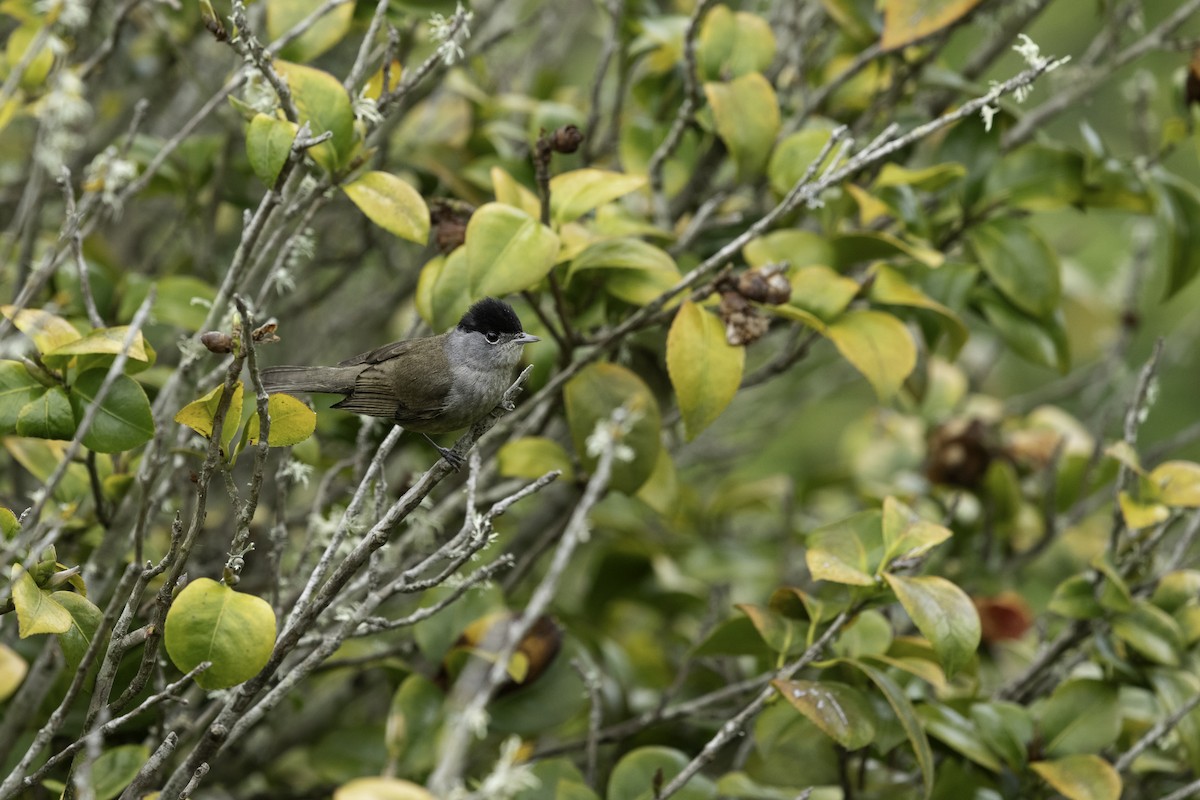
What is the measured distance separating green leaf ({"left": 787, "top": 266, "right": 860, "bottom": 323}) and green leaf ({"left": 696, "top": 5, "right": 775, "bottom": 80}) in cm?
70

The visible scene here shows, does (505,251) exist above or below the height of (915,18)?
below

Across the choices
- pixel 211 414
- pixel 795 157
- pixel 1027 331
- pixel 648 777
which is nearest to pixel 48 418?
pixel 211 414

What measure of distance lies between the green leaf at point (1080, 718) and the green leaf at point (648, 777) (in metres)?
0.73

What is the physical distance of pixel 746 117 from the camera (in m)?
2.84

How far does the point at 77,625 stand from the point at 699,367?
4.02 ft

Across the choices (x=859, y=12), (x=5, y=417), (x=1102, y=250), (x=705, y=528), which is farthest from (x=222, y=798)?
(x=1102, y=250)

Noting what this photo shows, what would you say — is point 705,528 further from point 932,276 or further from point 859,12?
point 859,12

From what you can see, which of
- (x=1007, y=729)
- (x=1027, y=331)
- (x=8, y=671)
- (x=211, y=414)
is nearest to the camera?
(x=8, y=671)

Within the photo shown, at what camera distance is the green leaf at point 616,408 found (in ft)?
8.58

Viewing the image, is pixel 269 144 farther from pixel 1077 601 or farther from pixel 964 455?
pixel 964 455

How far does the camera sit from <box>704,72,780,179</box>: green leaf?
9.25 feet

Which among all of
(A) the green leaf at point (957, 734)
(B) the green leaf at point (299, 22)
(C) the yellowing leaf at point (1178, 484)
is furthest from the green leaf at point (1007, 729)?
(B) the green leaf at point (299, 22)

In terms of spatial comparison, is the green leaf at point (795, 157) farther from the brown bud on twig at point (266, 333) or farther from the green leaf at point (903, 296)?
the brown bud on twig at point (266, 333)

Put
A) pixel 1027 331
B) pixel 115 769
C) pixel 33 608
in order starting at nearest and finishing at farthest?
pixel 33 608 → pixel 115 769 → pixel 1027 331
